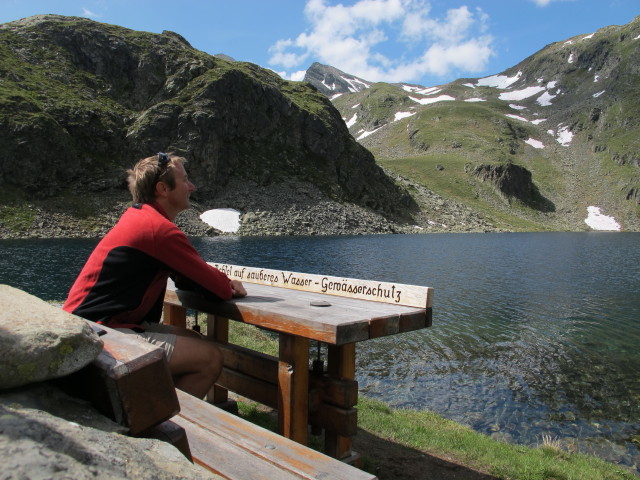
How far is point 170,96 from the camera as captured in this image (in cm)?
11094

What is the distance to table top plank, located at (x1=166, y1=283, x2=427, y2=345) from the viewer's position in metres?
4.75

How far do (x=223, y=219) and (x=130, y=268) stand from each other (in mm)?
92989

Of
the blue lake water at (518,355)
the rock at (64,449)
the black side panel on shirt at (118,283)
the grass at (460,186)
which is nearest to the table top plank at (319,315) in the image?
the black side panel on shirt at (118,283)

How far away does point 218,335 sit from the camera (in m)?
8.01

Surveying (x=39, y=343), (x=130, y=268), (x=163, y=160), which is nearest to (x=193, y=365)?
(x=130, y=268)

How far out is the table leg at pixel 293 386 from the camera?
5504mm

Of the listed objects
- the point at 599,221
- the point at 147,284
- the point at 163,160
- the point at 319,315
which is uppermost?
the point at 599,221

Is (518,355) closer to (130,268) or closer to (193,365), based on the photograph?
(193,365)

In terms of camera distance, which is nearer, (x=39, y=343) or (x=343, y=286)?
(x=39, y=343)

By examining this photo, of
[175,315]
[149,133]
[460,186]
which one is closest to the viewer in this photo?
[175,315]

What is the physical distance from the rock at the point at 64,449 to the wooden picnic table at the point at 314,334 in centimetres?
247

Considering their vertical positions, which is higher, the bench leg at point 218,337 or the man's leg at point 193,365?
the man's leg at point 193,365

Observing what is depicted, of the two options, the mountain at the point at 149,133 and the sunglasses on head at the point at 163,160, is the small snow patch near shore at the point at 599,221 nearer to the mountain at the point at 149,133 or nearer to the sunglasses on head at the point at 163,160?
the mountain at the point at 149,133

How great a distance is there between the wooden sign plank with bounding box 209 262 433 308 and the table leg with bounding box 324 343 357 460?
0.76 m
